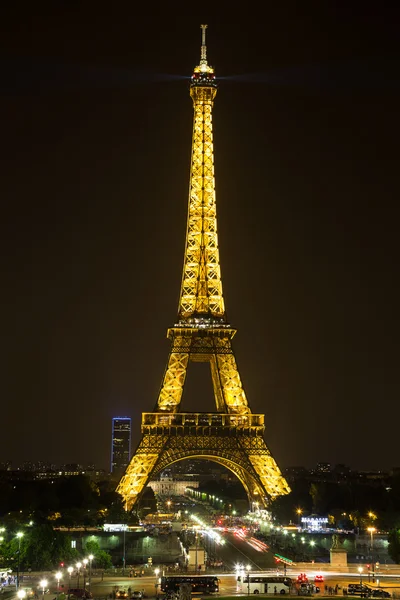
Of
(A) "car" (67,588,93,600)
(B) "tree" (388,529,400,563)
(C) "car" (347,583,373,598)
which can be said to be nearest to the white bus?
(C) "car" (347,583,373,598)

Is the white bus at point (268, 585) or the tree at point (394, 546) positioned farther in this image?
the tree at point (394, 546)

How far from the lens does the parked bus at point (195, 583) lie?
2056 inches

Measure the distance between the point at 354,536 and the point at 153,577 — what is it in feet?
80.9

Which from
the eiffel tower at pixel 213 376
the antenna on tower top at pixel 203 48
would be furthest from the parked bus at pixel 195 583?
the antenna on tower top at pixel 203 48

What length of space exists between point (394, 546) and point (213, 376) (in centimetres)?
3615

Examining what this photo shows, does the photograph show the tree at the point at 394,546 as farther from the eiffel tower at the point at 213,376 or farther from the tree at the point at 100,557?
the tree at the point at 100,557

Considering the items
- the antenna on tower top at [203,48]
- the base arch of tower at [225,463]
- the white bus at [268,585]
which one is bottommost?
the white bus at [268,585]

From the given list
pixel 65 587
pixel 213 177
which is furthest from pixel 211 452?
pixel 65 587

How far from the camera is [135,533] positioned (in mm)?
79250

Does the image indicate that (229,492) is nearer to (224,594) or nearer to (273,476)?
(273,476)

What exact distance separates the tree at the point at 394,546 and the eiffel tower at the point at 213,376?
20744 millimetres

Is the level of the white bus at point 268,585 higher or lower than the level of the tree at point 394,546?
lower

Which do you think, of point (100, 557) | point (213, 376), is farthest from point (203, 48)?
point (100, 557)

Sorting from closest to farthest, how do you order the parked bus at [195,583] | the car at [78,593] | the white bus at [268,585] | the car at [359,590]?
the car at [359,590]
the car at [78,593]
the parked bus at [195,583]
the white bus at [268,585]
